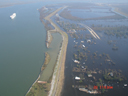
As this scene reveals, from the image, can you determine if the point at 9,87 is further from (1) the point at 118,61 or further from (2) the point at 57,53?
(1) the point at 118,61

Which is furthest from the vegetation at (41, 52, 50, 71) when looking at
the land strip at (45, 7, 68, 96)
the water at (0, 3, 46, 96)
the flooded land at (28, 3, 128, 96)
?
the land strip at (45, 7, 68, 96)

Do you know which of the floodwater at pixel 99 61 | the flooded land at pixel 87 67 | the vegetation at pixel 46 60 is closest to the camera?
the floodwater at pixel 99 61

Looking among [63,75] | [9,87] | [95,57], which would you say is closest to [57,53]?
[63,75]

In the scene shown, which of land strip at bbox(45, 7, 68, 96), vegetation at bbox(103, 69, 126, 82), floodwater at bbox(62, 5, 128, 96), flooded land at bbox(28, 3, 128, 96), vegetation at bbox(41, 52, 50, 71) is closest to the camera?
land strip at bbox(45, 7, 68, 96)

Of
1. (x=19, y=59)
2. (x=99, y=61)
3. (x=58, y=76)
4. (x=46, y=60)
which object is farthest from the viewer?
(x=19, y=59)

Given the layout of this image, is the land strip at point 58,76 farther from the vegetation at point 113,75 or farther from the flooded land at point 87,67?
the vegetation at point 113,75

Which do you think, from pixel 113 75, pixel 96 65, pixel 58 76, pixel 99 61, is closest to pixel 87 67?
pixel 96 65

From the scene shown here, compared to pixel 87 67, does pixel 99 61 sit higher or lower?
higher

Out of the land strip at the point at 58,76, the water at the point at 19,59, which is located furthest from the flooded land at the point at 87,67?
the water at the point at 19,59

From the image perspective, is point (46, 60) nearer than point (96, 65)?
No

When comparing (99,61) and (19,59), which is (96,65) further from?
(19,59)

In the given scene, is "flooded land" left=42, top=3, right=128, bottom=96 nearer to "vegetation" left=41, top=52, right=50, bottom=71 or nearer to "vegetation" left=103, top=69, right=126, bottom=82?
"vegetation" left=103, top=69, right=126, bottom=82
